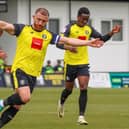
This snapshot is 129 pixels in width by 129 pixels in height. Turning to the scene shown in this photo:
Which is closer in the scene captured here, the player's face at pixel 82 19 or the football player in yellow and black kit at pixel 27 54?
the football player in yellow and black kit at pixel 27 54

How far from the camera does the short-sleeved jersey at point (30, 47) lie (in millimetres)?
12312

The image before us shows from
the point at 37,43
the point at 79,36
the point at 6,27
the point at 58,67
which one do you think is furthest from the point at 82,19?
the point at 58,67

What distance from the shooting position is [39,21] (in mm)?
12141

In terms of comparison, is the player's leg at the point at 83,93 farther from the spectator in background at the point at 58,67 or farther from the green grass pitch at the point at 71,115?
the spectator in background at the point at 58,67

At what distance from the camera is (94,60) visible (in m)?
44.1

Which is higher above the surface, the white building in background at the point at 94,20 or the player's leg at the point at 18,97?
the white building in background at the point at 94,20

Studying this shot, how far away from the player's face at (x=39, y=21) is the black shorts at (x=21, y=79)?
2.70 ft

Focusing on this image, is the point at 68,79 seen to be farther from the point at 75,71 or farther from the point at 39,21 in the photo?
the point at 39,21

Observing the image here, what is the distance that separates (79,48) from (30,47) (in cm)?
291

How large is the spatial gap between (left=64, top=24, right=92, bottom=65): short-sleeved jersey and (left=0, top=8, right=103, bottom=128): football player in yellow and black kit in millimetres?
2566

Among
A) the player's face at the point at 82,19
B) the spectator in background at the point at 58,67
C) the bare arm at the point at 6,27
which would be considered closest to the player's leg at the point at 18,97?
the bare arm at the point at 6,27

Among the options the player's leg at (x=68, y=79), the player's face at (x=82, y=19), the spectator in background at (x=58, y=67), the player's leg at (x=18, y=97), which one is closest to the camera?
the player's leg at (x=18, y=97)

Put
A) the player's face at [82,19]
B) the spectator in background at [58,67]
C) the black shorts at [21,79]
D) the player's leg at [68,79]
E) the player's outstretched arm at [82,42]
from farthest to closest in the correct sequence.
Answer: the spectator in background at [58,67]
the player's leg at [68,79]
the player's face at [82,19]
the black shorts at [21,79]
the player's outstretched arm at [82,42]

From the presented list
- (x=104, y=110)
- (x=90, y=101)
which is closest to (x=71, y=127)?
(x=104, y=110)
